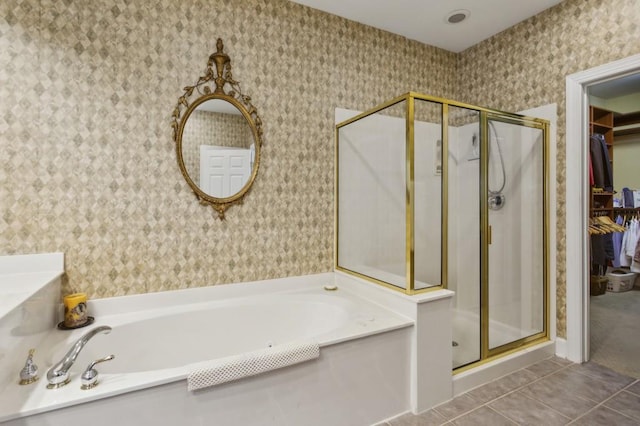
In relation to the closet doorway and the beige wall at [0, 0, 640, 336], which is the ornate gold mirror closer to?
the beige wall at [0, 0, 640, 336]

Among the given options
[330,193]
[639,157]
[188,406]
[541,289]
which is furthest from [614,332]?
[188,406]

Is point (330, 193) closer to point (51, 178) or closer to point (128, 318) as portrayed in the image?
point (128, 318)

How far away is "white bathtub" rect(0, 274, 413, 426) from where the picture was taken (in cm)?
127

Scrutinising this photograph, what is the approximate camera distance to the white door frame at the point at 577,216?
8.03 ft

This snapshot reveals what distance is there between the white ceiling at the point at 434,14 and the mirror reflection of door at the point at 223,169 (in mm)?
1295

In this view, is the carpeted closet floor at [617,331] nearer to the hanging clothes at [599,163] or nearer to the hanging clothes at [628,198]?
the hanging clothes at [628,198]

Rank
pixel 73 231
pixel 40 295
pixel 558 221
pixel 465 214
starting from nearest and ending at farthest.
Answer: pixel 40 295, pixel 73 231, pixel 465 214, pixel 558 221

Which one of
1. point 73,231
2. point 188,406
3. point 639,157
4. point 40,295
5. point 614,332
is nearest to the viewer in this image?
point 188,406

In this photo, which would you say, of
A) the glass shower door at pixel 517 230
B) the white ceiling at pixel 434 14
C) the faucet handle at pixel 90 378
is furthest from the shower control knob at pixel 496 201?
the faucet handle at pixel 90 378

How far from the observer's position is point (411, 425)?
71.4 inches

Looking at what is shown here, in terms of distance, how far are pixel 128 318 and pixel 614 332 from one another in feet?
13.4

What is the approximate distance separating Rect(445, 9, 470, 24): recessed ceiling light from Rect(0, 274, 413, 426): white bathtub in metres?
2.39

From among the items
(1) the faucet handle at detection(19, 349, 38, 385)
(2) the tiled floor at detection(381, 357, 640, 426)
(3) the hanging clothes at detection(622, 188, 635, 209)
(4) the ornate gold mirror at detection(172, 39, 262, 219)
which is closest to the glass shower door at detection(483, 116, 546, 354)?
(2) the tiled floor at detection(381, 357, 640, 426)

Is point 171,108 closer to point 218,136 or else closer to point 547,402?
point 218,136
